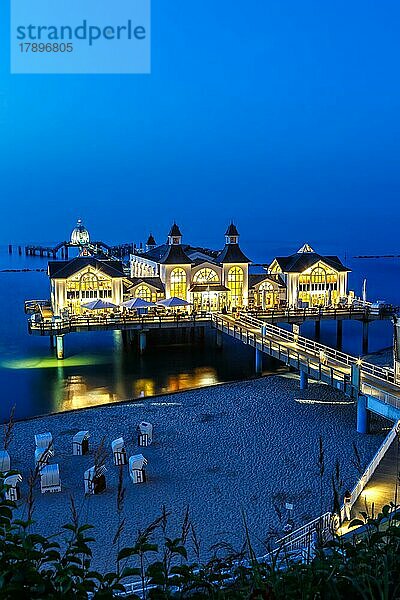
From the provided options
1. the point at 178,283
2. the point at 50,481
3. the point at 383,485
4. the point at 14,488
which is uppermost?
the point at 178,283

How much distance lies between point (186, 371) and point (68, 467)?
14.2 metres

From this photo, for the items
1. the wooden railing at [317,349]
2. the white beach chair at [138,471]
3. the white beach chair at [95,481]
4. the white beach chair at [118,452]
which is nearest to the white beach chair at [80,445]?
the white beach chair at [118,452]

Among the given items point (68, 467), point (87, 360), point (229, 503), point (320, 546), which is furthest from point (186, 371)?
point (320, 546)

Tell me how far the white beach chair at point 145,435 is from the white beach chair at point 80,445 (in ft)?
4.83

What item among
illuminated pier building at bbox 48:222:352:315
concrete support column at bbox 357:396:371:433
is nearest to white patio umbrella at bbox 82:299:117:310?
illuminated pier building at bbox 48:222:352:315

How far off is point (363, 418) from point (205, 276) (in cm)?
1965

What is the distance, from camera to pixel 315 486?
556 inches

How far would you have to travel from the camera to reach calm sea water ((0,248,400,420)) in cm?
2478

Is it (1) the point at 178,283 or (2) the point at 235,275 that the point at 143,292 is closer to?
(1) the point at 178,283

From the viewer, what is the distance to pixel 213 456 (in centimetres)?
1617

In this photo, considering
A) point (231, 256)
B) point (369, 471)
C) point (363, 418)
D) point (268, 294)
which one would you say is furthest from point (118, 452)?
point (268, 294)

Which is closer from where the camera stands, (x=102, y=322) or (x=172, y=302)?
(x=102, y=322)

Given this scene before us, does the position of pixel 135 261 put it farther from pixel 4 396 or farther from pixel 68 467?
pixel 68 467

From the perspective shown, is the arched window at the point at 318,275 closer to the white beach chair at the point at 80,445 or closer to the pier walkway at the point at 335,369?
the pier walkway at the point at 335,369
